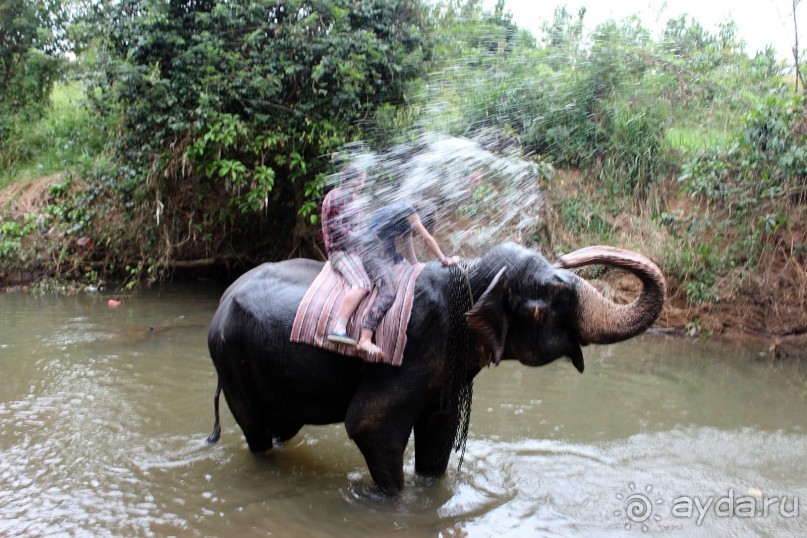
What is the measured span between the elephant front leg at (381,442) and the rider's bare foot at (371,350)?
13.1 inches

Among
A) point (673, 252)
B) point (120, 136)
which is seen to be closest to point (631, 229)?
point (673, 252)

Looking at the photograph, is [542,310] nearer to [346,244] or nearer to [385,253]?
[385,253]

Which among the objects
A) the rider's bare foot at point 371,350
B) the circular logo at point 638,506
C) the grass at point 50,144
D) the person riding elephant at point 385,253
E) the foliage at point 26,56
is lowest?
the circular logo at point 638,506

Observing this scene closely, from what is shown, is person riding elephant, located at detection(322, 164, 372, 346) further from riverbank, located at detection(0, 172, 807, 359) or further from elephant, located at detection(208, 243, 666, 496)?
riverbank, located at detection(0, 172, 807, 359)

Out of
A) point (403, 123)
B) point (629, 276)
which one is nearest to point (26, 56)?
point (403, 123)

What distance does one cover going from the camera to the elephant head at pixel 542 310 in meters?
3.72

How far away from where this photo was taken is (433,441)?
4.47 m

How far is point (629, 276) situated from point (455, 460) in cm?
543

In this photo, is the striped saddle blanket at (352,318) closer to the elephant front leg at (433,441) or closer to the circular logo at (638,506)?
the elephant front leg at (433,441)

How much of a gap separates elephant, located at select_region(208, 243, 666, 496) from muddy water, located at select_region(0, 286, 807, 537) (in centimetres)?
46

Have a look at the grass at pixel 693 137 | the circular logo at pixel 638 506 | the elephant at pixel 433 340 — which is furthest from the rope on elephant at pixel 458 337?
the grass at pixel 693 137

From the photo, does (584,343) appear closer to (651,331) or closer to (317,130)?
(651,331)

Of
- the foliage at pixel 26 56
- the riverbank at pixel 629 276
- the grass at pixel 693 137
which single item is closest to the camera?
the riverbank at pixel 629 276

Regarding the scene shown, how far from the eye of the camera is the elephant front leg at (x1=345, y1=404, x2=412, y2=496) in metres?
3.97
